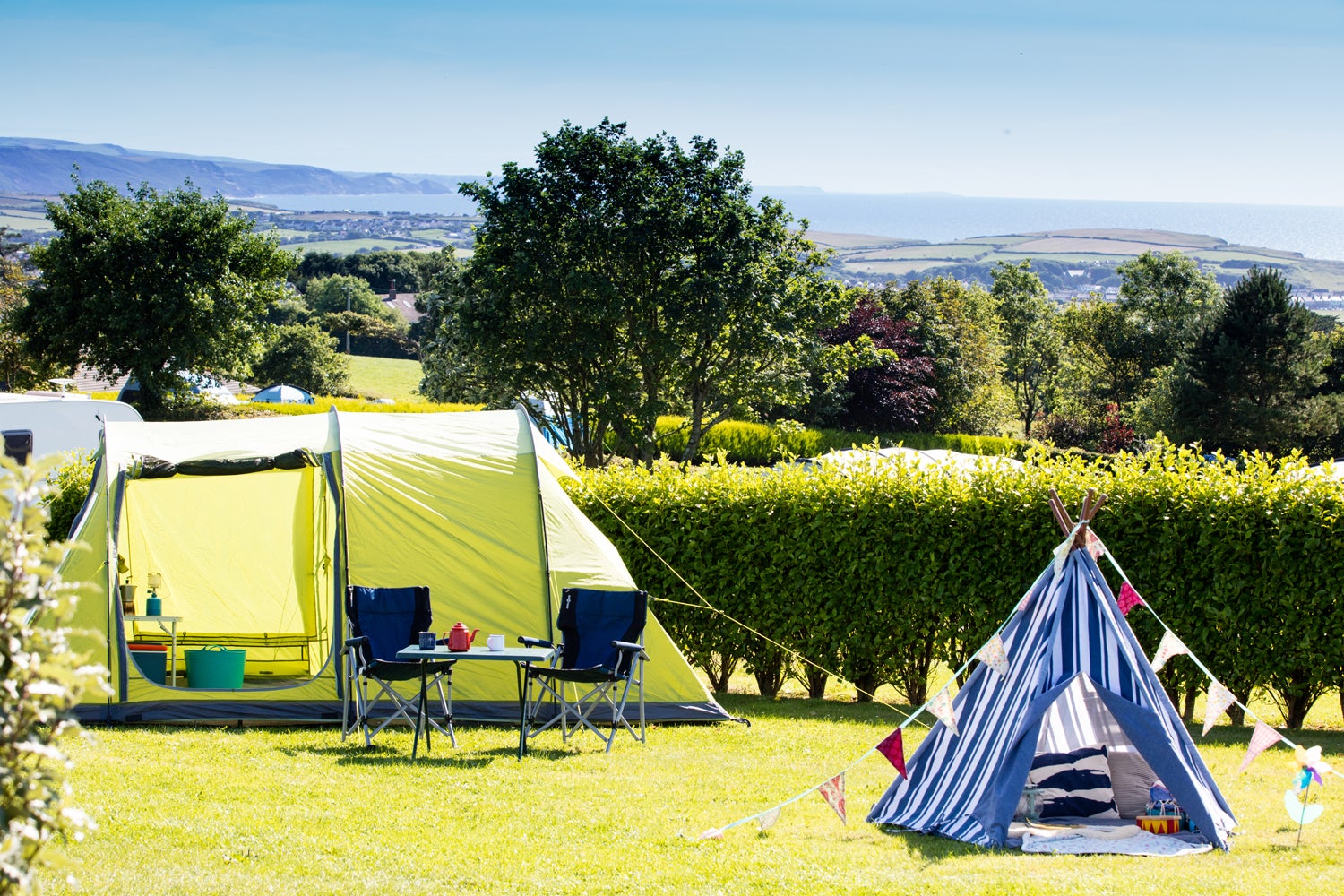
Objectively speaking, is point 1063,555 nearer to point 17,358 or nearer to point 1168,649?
point 1168,649

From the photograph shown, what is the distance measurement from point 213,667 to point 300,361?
113 ft

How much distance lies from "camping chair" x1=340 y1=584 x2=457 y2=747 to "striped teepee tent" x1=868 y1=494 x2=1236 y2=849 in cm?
313

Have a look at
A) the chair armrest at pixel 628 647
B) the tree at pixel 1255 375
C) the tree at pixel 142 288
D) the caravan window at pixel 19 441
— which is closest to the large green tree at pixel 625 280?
the tree at pixel 142 288

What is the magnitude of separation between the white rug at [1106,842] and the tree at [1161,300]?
34.6 metres

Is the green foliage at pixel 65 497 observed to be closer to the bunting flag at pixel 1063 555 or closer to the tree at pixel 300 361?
the bunting flag at pixel 1063 555

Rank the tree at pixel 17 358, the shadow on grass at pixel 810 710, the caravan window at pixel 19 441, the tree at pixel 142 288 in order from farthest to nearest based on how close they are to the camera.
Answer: the tree at pixel 17 358
the tree at pixel 142 288
the caravan window at pixel 19 441
the shadow on grass at pixel 810 710

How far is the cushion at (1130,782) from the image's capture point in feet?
18.7

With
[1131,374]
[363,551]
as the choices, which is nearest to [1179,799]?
[363,551]

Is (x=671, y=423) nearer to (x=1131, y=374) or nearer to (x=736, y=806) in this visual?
(x=1131, y=374)

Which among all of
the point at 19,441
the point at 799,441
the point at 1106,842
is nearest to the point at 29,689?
the point at 1106,842

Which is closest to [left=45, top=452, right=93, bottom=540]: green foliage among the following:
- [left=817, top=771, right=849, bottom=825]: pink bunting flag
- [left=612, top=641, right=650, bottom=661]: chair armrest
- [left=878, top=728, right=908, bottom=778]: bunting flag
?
[left=612, top=641, right=650, bottom=661]: chair armrest

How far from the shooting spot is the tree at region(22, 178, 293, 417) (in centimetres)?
2481

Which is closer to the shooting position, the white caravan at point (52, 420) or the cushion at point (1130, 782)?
the cushion at point (1130, 782)

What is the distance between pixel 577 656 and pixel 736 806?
84.4 inches
